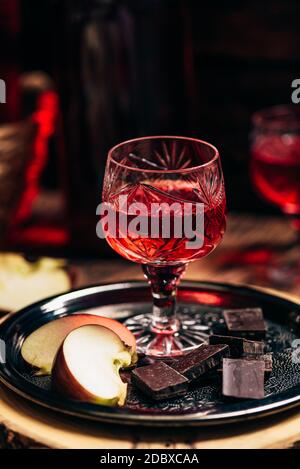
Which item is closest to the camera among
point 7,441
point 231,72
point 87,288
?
point 7,441

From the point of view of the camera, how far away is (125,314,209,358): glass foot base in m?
1.13

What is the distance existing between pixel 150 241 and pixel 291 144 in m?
0.82

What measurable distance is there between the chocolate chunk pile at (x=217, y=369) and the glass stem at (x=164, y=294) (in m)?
0.09

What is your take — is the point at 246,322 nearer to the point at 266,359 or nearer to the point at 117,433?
the point at 266,359

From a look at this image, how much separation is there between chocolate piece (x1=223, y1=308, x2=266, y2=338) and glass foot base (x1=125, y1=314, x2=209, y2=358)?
4 cm

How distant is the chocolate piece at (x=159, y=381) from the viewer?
992mm

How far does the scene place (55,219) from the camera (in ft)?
6.82

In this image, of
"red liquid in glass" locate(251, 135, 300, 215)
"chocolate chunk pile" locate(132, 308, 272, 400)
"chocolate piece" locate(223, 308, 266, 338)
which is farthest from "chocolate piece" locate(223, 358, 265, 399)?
"red liquid in glass" locate(251, 135, 300, 215)

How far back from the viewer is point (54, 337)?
111 cm

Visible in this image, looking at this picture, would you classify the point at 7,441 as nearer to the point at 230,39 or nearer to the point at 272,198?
the point at 272,198

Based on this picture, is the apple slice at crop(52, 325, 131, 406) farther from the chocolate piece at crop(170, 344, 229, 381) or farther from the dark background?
the dark background

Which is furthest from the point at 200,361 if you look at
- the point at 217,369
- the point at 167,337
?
the point at 167,337

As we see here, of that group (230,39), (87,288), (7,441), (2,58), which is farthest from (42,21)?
(7,441)

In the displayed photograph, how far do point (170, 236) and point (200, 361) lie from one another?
15 centimetres
